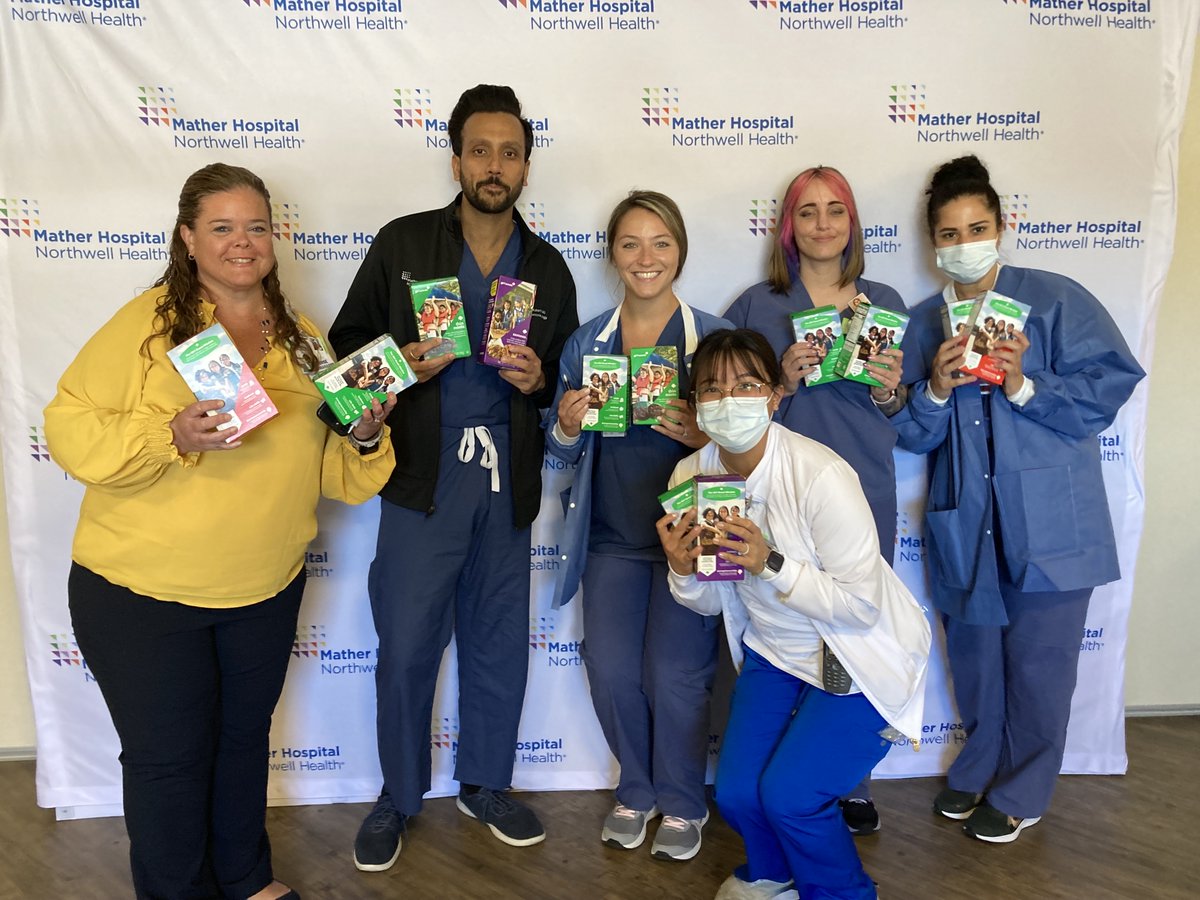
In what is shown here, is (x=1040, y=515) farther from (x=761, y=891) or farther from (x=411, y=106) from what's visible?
(x=411, y=106)

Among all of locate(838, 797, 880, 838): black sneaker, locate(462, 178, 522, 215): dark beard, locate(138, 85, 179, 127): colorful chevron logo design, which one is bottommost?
locate(838, 797, 880, 838): black sneaker

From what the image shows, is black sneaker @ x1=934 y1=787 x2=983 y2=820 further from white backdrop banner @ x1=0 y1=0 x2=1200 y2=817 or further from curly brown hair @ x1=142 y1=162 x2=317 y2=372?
curly brown hair @ x1=142 y1=162 x2=317 y2=372

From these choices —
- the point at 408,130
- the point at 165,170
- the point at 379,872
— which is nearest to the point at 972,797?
the point at 379,872

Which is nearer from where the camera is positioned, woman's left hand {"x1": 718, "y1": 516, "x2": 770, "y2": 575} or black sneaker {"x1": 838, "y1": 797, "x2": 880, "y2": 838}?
woman's left hand {"x1": 718, "y1": 516, "x2": 770, "y2": 575}

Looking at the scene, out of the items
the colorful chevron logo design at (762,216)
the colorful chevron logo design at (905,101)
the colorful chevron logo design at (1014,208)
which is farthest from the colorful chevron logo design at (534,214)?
the colorful chevron logo design at (1014,208)

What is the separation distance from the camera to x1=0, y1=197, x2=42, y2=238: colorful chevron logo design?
2857mm

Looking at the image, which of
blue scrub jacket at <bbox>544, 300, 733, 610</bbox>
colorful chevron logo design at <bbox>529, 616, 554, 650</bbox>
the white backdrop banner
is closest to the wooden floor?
the white backdrop banner

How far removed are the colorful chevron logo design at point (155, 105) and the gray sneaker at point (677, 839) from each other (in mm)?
2728

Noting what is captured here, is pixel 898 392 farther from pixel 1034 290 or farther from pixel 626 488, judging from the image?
pixel 626 488

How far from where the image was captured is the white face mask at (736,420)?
221 centimetres

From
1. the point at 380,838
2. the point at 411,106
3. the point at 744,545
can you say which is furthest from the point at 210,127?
the point at 380,838

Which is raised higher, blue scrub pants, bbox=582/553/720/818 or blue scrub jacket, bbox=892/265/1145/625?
blue scrub jacket, bbox=892/265/1145/625

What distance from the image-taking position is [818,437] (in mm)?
2773

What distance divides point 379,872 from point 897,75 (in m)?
3.06
